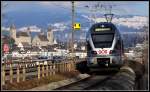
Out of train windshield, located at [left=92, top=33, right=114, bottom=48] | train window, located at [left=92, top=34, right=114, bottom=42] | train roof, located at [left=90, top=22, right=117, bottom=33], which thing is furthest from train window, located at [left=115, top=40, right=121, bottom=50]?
train roof, located at [left=90, top=22, right=117, bottom=33]

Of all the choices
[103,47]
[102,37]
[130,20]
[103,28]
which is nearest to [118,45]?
[103,47]

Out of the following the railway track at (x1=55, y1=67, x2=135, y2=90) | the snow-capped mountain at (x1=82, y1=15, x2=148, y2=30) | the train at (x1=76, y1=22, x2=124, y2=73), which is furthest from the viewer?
the snow-capped mountain at (x1=82, y1=15, x2=148, y2=30)

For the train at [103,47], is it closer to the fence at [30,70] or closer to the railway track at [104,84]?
the fence at [30,70]

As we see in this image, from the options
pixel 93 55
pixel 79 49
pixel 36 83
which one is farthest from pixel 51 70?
pixel 79 49

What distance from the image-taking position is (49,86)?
93.9 ft

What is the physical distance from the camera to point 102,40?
132ft

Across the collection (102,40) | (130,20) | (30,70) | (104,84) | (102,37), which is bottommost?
(30,70)

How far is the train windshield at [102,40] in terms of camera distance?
39.9 metres

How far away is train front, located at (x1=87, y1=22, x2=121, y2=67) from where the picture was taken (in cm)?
3962

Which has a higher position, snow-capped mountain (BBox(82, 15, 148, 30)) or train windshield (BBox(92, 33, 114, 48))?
snow-capped mountain (BBox(82, 15, 148, 30))

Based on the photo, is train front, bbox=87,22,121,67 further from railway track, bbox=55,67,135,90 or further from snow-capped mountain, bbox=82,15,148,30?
snow-capped mountain, bbox=82,15,148,30

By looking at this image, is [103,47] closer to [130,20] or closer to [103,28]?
[103,28]

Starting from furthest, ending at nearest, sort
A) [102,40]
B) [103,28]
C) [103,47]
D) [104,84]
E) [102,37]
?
[103,28] < [102,37] < [102,40] < [103,47] < [104,84]

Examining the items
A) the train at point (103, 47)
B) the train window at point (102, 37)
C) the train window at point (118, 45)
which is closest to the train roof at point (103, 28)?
the train at point (103, 47)
